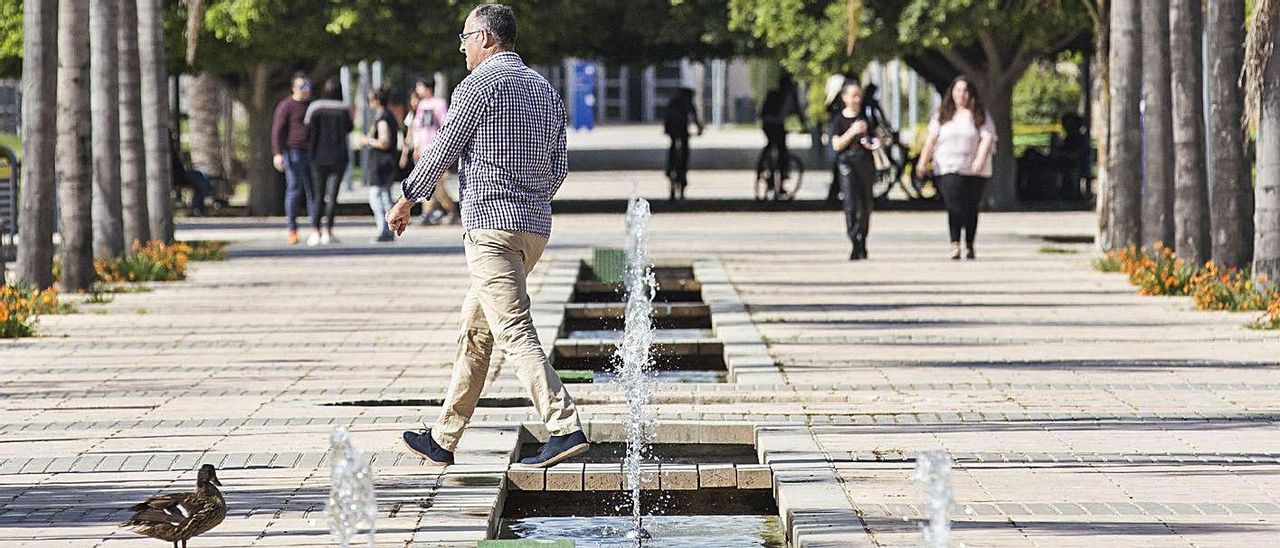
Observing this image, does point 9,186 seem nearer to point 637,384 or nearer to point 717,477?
point 637,384

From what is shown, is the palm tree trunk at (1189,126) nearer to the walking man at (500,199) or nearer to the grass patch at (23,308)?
the grass patch at (23,308)

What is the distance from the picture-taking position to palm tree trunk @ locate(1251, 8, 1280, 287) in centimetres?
1504

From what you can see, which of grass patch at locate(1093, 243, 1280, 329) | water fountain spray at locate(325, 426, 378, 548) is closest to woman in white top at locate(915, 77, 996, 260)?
grass patch at locate(1093, 243, 1280, 329)

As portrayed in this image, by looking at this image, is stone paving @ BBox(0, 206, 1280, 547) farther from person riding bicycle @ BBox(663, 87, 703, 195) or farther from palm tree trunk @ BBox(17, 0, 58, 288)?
person riding bicycle @ BBox(663, 87, 703, 195)

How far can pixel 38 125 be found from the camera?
15.9 m

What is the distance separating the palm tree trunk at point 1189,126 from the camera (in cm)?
1720

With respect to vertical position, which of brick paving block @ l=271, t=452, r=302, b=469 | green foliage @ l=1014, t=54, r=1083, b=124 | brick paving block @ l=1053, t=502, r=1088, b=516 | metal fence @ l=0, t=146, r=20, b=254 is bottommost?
brick paving block @ l=1053, t=502, r=1088, b=516

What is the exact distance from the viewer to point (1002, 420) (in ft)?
31.8

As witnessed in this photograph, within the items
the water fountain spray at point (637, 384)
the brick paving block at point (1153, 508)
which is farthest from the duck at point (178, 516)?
the brick paving block at point (1153, 508)

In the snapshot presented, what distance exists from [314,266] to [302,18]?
7.32 meters

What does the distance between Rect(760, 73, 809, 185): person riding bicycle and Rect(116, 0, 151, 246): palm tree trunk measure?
484 inches

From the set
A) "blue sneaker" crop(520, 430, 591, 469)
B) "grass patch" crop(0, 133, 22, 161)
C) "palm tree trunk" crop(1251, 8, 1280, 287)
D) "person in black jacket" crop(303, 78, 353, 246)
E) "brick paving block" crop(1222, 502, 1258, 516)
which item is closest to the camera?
"brick paving block" crop(1222, 502, 1258, 516)

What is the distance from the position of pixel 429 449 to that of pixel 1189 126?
1032 cm

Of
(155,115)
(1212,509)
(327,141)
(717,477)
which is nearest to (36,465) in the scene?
(717,477)
